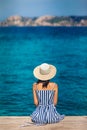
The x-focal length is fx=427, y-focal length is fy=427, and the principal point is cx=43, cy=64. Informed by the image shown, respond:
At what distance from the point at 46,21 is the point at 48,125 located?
1.38m

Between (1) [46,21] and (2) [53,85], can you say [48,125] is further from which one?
(1) [46,21]

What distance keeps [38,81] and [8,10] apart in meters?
1.06

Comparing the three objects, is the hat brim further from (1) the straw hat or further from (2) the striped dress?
(2) the striped dress

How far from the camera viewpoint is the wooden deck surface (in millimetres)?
5293

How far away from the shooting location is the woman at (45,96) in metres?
5.27

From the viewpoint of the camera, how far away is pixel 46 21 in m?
5.70

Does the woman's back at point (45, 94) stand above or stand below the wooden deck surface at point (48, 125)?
above

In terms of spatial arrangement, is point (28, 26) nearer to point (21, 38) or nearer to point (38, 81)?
point (21, 38)

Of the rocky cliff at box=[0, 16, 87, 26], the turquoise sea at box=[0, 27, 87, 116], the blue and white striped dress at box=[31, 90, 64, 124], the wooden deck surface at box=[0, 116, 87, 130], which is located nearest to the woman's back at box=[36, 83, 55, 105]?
the blue and white striped dress at box=[31, 90, 64, 124]

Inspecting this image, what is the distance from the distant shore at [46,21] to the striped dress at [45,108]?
1023mm

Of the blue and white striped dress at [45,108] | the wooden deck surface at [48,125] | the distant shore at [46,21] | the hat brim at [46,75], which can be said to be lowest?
the wooden deck surface at [48,125]

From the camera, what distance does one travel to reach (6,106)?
19.3 ft

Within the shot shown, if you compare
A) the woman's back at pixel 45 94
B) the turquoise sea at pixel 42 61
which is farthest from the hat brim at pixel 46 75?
the turquoise sea at pixel 42 61

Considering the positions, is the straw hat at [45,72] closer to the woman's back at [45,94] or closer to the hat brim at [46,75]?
the hat brim at [46,75]
